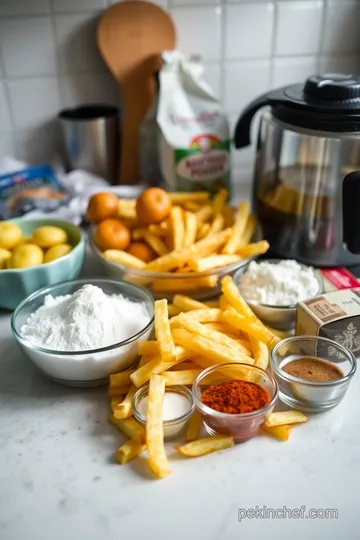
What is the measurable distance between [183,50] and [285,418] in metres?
0.88

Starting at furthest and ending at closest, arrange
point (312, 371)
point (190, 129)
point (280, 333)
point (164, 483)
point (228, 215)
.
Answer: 1. point (190, 129)
2. point (228, 215)
3. point (280, 333)
4. point (312, 371)
5. point (164, 483)

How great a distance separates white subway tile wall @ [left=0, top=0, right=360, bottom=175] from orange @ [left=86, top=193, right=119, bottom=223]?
38cm

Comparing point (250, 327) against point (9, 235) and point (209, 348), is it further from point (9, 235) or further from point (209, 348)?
point (9, 235)

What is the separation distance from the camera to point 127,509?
0.57 metres

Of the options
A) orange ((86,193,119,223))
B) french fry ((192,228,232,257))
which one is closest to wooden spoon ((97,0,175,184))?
orange ((86,193,119,223))

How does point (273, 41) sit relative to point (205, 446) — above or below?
above

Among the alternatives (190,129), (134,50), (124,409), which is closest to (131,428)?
(124,409)

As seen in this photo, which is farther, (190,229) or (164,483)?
(190,229)

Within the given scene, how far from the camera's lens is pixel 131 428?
643 millimetres

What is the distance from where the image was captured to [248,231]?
3.23 feet

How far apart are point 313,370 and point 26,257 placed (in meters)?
0.48

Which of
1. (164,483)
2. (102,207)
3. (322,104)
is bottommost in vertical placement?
(164,483)

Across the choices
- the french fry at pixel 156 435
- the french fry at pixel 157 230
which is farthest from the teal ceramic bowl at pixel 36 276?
the french fry at pixel 156 435

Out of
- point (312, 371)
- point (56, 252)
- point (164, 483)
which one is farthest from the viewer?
point (56, 252)
